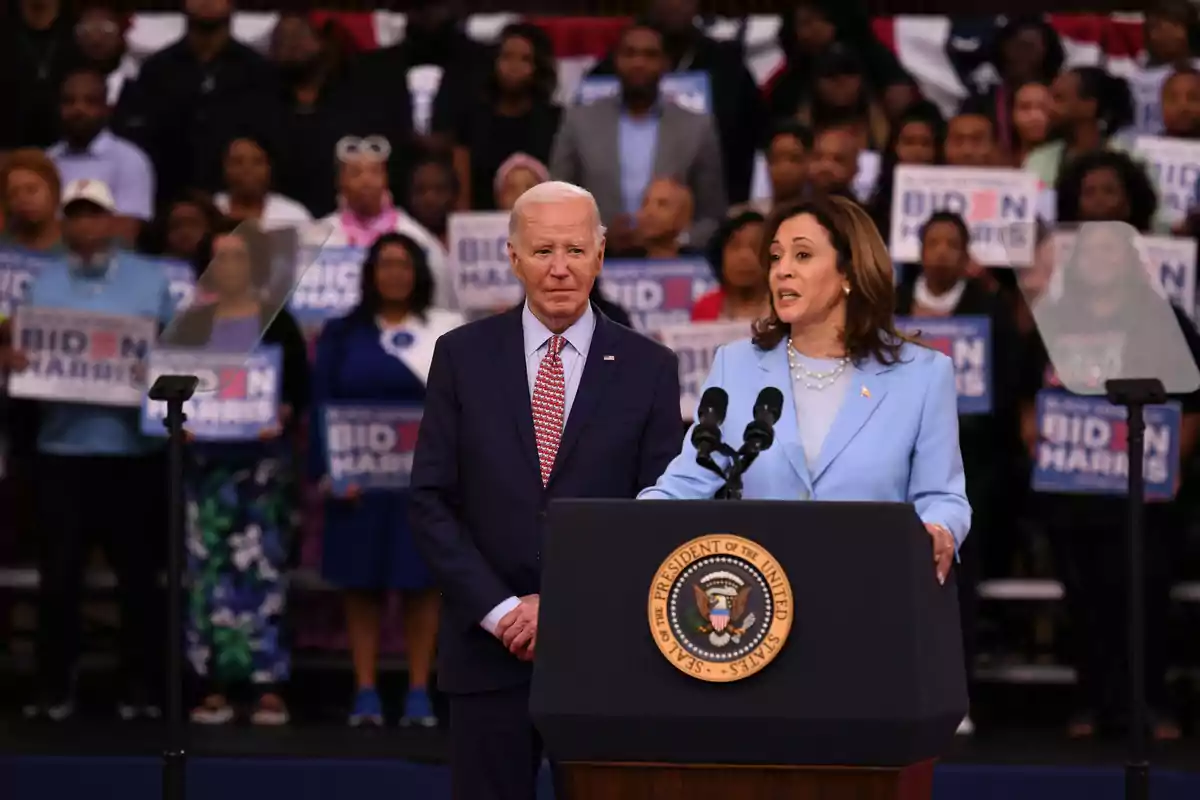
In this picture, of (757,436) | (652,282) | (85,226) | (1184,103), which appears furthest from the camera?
(1184,103)

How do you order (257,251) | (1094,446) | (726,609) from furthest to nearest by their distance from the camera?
(1094,446) → (257,251) → (726,609)

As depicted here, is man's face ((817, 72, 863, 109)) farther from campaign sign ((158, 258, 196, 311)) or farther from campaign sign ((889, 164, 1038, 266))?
campaign sign ((158, 258, 196, 311))

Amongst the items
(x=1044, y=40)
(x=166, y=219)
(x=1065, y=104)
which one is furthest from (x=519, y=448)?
(x=1044, y=40)

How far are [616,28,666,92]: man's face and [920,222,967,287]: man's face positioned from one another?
58.6 inches

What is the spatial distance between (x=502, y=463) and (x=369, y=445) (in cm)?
304

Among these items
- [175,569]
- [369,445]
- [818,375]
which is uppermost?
[818,375]

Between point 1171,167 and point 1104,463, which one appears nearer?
point 1104,463

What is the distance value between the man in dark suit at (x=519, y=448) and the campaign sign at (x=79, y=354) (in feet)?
10.5

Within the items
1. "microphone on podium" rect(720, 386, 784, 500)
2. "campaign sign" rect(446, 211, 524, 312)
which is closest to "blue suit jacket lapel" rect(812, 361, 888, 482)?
"microphone on podium" rect(720, 386, 784, 500)

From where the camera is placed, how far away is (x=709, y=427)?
10.5 feet

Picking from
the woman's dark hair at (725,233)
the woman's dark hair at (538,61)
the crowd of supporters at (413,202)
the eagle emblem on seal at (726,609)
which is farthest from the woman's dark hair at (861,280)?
the woman's dark hair at (538,61)

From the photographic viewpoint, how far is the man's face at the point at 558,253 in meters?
3.76

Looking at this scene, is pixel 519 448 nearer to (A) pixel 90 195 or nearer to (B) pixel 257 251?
(B) pixel 257 251

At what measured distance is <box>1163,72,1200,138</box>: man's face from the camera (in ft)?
24.6
